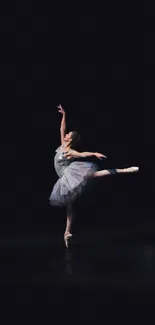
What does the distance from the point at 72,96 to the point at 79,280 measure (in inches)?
165

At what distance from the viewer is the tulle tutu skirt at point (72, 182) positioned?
4.37 meters

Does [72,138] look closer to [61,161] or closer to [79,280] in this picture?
[61,161]

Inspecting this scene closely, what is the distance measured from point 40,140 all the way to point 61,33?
128cm

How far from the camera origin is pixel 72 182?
173 inches

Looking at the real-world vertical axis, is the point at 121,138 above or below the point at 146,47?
below

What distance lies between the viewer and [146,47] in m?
6.95

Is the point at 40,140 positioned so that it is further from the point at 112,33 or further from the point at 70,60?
the point at 112,33

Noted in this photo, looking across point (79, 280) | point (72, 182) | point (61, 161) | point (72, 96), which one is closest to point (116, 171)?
point (72, 182)

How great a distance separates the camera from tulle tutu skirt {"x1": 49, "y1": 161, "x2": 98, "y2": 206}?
4.37 m

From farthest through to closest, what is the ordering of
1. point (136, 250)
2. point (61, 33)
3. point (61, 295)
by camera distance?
1. point (61, 33)
2. point (136, 250)
3. point (61, 295)

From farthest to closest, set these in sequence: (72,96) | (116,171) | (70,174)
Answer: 1. (72,96)
2. (70,174)
3. (116,171)

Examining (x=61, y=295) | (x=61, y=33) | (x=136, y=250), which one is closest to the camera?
(x=61, y=295)

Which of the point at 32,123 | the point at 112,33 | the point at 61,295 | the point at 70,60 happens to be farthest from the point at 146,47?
the point at 61,295

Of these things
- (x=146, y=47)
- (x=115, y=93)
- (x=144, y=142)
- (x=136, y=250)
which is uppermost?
(x=146, y=47)
